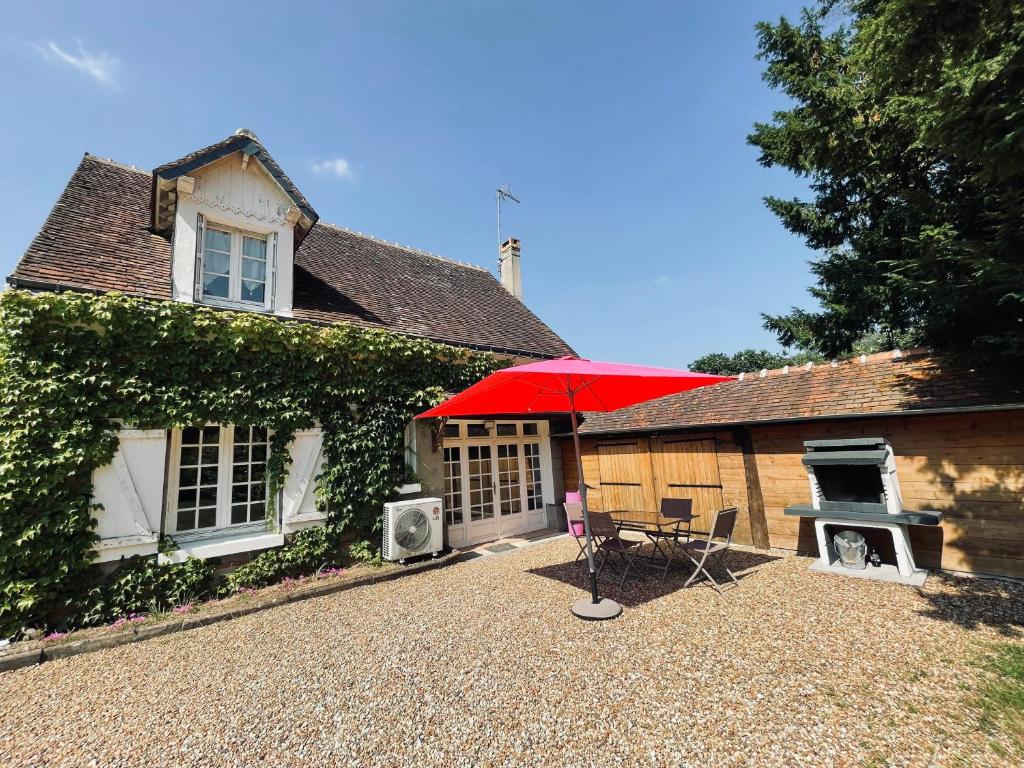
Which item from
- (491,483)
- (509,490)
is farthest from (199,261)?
(509,490)

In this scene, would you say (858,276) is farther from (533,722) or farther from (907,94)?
(533,722)

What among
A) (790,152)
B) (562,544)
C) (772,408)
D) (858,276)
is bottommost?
(562,544)

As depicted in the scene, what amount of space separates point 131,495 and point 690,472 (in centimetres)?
936

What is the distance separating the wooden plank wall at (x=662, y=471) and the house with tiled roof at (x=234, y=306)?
1.12 metres

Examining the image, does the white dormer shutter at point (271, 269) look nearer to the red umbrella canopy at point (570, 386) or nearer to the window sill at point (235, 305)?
the window sill at point (235, 305)

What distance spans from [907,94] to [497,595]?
10021 mm

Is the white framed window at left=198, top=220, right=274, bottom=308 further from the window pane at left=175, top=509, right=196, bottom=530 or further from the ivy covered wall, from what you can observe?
the window pane at left=175, top=509, right=196, bottom=530

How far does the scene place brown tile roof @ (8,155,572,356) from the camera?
6.44 m

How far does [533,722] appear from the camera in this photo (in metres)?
3.11

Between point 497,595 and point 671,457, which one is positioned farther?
point 671,457

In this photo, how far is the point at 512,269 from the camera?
14.5 metres

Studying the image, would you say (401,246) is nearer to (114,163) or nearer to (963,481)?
(114,163)

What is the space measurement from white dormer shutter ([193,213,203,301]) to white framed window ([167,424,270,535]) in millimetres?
2174

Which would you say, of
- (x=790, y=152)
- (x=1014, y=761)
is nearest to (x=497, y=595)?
(x=1014, y=761)
